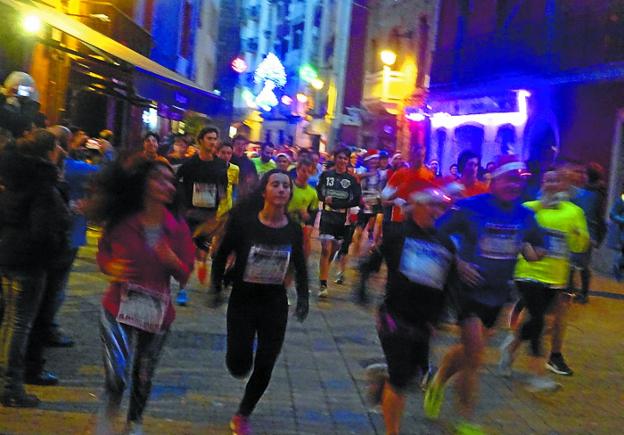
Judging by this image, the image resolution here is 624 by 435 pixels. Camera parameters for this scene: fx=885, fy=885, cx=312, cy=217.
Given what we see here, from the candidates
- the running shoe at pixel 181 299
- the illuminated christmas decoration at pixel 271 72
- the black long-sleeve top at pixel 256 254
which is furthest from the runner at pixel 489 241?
the illuminated christmas decoration at pixel 271 72

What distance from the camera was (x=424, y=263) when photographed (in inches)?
206

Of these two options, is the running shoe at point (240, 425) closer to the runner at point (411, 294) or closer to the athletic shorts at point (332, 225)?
the runner at point (411, 294)

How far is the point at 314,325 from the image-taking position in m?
9.16

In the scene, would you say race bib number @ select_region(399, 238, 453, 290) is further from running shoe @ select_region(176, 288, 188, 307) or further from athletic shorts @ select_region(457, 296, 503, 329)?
running shoe @ select_region(176, 288, 188, 307)

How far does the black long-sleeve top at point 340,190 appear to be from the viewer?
461 inches

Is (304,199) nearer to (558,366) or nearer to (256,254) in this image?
(558,366)

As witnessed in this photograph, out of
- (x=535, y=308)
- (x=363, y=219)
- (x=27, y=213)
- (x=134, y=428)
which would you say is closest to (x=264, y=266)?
(x=134, y=428)

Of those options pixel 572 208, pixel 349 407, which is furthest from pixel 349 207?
pixel 349 407

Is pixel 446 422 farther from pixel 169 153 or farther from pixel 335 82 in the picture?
pixel 335 82

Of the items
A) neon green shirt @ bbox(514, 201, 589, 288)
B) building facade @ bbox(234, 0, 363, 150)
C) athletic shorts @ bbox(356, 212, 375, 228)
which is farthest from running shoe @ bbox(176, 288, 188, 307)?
building facade @ bbox(234, 0, 363, 150)

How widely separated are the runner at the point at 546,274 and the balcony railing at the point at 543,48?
11.8 meters

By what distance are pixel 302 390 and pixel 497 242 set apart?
72.2 inches

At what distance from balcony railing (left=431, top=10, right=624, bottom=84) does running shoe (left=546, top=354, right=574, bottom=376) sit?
1183 cm

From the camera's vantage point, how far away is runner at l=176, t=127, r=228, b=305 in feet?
31.9
